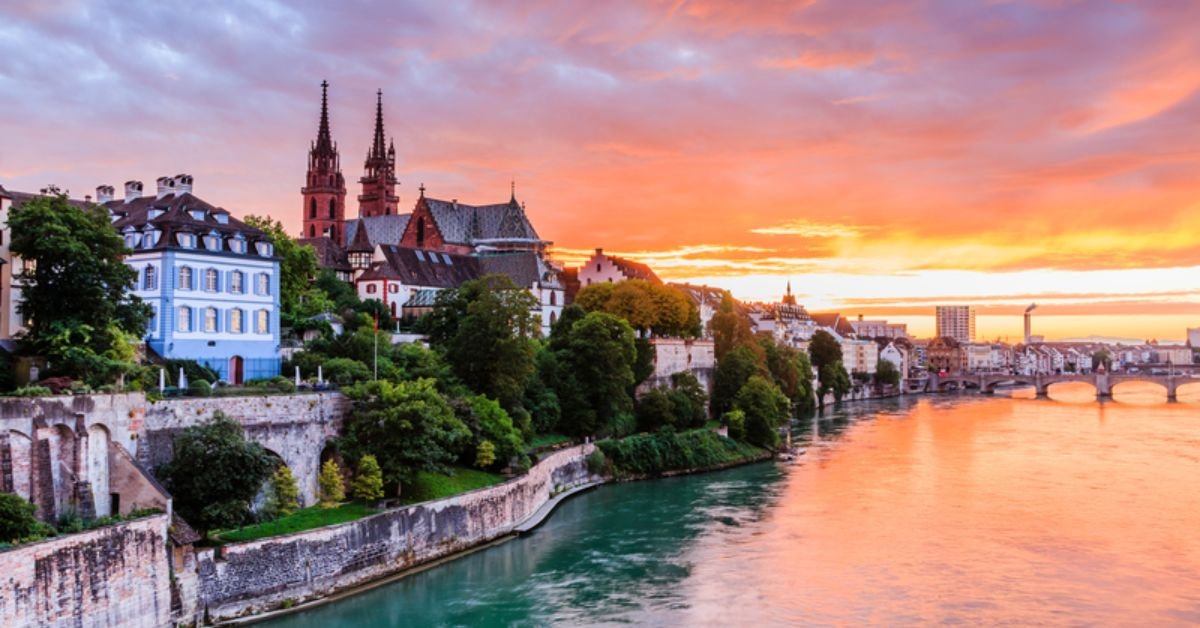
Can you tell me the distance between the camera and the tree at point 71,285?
28.6 metres

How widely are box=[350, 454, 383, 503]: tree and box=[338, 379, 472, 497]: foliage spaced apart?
680 millimetres

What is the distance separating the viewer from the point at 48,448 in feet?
76.7

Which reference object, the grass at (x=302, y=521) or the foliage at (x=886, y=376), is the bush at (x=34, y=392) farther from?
the foliage at (x=886, y=376)

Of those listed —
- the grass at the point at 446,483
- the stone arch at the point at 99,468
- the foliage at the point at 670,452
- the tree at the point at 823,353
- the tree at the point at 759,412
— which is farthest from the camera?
the tree at the point at 823,353

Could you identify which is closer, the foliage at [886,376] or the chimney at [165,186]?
the chimney at [165,186]

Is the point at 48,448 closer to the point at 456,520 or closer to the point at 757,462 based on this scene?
the point at 456,520

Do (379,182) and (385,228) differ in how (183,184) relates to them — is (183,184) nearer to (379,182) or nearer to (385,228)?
(385,228)

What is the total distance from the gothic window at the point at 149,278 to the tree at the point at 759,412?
32.2m

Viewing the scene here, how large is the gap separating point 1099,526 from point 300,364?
27855mm

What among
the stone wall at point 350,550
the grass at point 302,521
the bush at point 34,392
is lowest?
the stone wall at point 350,550

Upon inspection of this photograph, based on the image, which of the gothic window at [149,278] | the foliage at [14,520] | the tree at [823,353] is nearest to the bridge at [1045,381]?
the tree at [823,353]

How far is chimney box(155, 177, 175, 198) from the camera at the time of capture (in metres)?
39.2

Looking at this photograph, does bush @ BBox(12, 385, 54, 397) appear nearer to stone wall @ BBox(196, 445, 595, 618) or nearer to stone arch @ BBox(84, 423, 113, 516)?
stone arch @ BBox(84, 423, 113, 516)

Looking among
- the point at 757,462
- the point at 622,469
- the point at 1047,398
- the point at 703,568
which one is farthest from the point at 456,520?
the point at 1047,398
